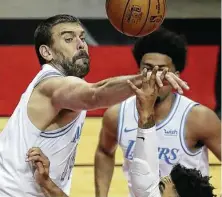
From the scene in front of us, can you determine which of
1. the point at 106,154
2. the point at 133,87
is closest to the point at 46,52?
the point at 133,87

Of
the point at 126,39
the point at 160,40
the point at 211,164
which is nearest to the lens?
the point at 160,40

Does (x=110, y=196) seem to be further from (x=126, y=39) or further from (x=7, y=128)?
(x=126, y=39)

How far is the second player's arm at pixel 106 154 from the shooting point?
10.7 ft

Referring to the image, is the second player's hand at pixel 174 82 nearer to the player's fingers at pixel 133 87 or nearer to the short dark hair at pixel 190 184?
the player's fingers at pixel 133 87

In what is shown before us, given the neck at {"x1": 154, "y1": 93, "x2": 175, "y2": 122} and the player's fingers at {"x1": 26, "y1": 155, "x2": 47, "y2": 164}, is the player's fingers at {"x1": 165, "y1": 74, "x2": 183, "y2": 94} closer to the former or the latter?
the player's fingers at {"x1": 26, "y1": 155, "x2": 47, "y2": 164}

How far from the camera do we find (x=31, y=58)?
5473mm

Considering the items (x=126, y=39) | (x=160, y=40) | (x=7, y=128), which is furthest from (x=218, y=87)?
(x=7, y=128)

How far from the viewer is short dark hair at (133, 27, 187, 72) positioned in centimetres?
319

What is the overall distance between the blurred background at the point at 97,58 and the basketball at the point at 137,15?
162cm

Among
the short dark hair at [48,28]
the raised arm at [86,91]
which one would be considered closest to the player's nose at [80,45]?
the short dark hair at [48,28]

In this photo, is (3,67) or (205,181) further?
(3,67)

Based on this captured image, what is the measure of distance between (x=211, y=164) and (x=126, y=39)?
170 centimetres

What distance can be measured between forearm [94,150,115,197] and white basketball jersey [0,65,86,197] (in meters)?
0.65

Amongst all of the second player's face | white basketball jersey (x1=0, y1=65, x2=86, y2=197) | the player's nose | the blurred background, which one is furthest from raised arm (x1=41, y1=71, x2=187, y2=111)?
the blurred background
